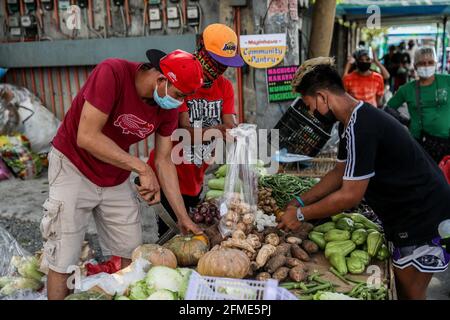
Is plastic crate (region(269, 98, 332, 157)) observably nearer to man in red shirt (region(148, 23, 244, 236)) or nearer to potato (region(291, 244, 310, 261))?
man in red shirt (region(148, 23, 244, 236))

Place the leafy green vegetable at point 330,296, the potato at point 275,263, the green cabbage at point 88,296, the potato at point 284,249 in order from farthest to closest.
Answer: the potato at point 284,249
the potato at point 275,263
the leafy green vegetable at point 330,296
the green cabbage at point 88,296

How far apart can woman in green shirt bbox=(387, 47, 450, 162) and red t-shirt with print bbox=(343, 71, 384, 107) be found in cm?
181

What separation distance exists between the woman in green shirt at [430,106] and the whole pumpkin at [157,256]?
360 centimetres

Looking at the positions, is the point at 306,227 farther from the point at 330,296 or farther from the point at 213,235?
the point at 330,296

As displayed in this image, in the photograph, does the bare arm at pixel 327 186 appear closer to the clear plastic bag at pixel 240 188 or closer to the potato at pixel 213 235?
the clear plastic bag at pixel 240 188

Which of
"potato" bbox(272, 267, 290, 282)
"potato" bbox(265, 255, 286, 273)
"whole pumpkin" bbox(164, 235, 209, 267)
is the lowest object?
"potato" bbox(272, 267, 290, 282)

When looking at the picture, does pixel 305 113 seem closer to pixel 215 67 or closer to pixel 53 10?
pixel 215 67

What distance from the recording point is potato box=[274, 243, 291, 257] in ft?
8.66

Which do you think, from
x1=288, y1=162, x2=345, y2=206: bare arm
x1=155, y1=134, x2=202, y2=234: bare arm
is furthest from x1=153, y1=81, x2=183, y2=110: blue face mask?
x1=288, y1=162, x2=345, y2=206: bare arm

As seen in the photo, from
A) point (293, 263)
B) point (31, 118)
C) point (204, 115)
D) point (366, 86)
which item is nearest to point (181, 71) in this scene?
point (293, 263)

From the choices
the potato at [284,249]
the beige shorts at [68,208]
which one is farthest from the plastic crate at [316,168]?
the beige shorts at [68,208]

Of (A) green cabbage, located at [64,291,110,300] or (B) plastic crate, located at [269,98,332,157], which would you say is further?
(B) plastic crate, located at [269,98,332,157]

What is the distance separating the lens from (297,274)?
243cm

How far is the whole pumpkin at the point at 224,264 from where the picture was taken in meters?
2.30
